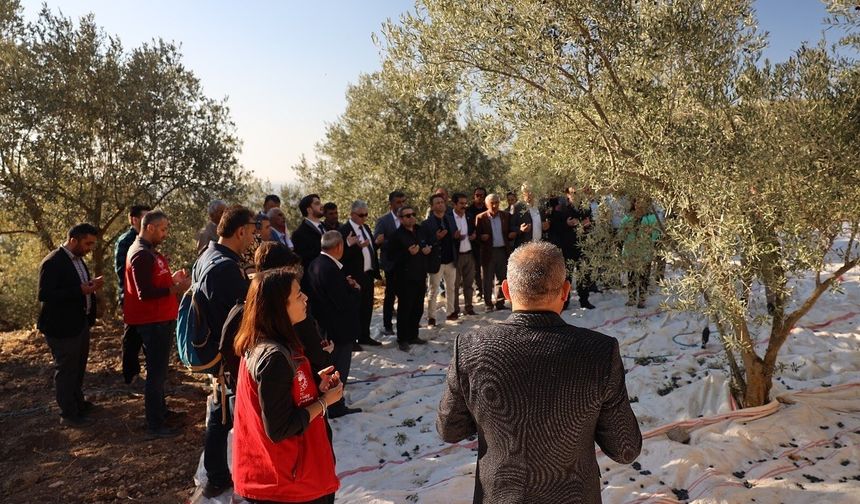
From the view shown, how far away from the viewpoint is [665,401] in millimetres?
6039

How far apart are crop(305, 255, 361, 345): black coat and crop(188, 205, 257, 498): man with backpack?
183 cm

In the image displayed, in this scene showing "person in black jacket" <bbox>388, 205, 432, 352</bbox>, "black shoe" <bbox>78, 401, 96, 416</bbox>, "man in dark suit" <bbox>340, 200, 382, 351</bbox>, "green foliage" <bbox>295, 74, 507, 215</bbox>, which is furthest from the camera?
"green foliage" <bbox>295, 74, 507, 215</bbox>

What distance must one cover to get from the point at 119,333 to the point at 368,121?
10358mm

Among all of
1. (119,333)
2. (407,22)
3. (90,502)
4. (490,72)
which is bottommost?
(90,502)

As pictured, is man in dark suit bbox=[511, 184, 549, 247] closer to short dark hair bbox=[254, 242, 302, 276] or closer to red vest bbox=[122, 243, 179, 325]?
red vest bbox=[122, 243, 179, 325]

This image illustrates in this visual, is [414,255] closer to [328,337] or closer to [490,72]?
[328,337]

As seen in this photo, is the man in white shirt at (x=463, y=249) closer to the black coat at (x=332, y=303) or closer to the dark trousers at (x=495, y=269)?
the dark trousers at (x=495, y=269)

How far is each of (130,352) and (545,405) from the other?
22.2ft

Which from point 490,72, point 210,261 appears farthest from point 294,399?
point 490,72

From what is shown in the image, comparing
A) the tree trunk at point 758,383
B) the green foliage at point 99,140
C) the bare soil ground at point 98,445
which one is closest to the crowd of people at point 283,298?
the bare soil ground at point 98,445

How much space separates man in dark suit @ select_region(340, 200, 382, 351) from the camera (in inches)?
334

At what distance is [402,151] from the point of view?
17516 mm

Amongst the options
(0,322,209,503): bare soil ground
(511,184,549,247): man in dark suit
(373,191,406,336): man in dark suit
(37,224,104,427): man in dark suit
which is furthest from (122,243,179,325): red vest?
(511,184,549,247): man in dark suit

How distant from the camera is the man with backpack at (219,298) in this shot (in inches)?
162
